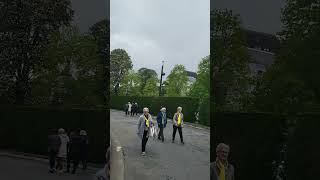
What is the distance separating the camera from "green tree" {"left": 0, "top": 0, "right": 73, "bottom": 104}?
23.3ft

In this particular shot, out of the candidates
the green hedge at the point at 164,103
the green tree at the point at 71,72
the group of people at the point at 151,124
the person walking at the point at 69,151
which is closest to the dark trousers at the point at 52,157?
the person walking at the point at 69,151

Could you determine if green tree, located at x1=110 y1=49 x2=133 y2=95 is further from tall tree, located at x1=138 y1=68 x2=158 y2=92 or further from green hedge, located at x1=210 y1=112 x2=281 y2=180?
green hedge, located at x1=210 y1=112 x2=281 y2=180

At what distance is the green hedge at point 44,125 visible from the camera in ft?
22.8

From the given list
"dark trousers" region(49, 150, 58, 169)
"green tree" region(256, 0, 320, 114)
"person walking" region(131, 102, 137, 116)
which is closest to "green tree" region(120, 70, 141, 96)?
"person walking" region(131, 102, 137, 116)

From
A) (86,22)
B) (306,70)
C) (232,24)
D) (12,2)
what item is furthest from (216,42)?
(12,2)

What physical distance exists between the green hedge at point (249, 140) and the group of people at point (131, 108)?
9.39ft

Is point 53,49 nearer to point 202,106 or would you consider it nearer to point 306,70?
point 202,106

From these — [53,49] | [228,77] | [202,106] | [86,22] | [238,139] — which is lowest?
[238,139]

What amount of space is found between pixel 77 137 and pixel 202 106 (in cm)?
335

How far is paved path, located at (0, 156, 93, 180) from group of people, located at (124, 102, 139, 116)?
9.24 ft

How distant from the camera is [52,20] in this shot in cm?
714

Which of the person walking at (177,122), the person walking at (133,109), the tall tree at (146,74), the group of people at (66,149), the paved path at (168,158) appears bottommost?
the paved path at (168,158)

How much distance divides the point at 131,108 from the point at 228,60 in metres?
3.35

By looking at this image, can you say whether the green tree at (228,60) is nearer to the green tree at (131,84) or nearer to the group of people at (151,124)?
the group of people at (151,124)
